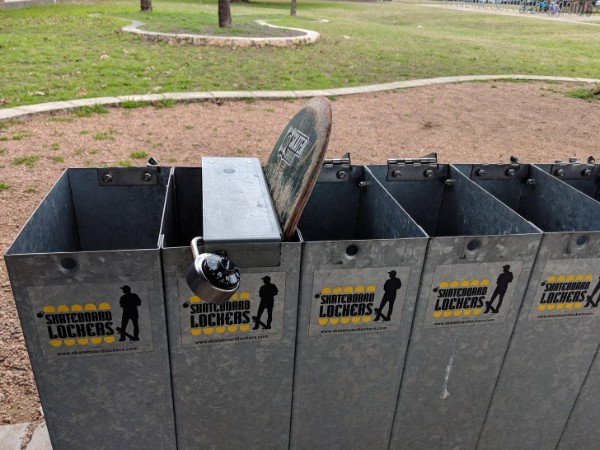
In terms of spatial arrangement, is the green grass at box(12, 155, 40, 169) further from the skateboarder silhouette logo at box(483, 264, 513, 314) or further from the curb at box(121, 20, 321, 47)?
the curb at box(121, 20, 321, 47)

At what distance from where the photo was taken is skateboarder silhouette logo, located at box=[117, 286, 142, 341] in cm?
167

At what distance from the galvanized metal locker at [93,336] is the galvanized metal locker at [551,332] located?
56.9 inches

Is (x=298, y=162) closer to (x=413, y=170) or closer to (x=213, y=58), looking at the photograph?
(x=413, y=170)

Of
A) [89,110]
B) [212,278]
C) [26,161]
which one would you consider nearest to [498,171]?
[212,278]

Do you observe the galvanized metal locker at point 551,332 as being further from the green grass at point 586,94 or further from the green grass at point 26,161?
Result: the green grass at point 586,94

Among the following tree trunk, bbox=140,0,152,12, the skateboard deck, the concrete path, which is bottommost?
the concrete path

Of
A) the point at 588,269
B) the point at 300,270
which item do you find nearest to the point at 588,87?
the point at 588,269

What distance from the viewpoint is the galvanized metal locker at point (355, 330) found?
181cm

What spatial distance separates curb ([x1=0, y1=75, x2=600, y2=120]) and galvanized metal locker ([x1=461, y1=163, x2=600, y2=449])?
5702mm

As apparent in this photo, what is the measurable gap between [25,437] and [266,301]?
1623 millimetres

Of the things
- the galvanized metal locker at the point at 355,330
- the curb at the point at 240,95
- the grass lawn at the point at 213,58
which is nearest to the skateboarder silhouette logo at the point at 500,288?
the galvanized metal locker at the point at 355,330

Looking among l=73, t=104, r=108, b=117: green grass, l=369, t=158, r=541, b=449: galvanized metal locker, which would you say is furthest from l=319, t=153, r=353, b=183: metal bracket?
l=73, t=104, r=108, b=117: green grass

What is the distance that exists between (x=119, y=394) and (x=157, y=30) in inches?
592

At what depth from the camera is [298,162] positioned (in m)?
Answer: 1.99
